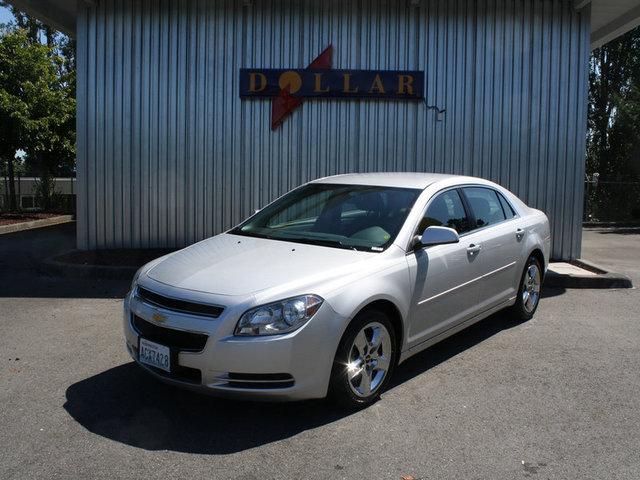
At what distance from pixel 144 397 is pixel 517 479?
2541 mm

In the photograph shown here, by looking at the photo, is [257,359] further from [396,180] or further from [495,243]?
[495,243]

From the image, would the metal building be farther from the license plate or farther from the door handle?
the license plate

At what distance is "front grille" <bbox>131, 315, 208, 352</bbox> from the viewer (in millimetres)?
4008

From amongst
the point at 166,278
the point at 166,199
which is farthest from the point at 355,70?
the point at 166,278

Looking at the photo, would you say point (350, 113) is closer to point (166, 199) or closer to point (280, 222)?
point (166, 199)

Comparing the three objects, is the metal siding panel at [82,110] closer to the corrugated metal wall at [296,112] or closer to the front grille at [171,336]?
the corrugated metal wall at [296,112]

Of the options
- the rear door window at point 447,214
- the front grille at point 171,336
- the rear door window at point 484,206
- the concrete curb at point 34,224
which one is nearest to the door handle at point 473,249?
the rear door window at point 447,214

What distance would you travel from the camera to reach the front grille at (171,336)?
4008 mm

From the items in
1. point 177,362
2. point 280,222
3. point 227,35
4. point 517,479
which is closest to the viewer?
point 517,479

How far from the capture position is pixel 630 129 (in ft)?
70.8

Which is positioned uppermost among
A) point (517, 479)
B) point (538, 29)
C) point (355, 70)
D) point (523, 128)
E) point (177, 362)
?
point (538, 29)

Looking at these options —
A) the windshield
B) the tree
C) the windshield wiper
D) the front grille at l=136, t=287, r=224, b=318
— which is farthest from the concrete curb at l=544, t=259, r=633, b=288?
the tree

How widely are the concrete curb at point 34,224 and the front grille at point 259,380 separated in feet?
40.1

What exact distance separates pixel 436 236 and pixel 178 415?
2186 millimetres
